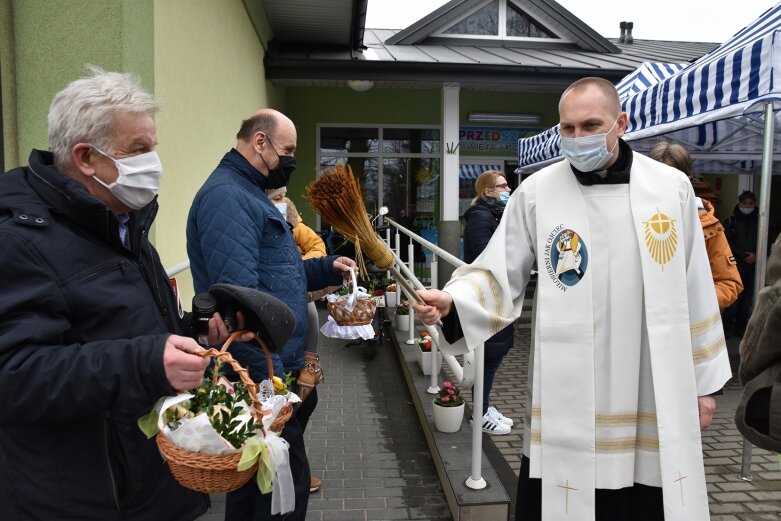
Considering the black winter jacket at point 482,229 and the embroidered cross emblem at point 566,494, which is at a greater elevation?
the black winter jacket at point 482,229

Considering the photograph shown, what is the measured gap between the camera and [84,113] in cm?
151

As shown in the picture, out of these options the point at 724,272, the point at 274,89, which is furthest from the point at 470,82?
the point at 724,272

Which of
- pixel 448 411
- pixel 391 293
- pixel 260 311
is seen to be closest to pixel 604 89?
pixel 260 311

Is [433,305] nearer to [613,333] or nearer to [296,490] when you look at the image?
[613,333]

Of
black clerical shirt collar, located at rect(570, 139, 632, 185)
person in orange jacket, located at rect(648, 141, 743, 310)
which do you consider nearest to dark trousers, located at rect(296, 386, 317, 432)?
black clerical shirt collar, located at rect(570, 139, 632, 185)

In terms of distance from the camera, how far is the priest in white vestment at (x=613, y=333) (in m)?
2.00

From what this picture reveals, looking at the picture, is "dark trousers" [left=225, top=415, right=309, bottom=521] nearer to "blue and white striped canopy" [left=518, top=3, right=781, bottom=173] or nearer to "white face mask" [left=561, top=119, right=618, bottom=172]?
"white face mask" [left=561, top=119, right=618, bottom=172]

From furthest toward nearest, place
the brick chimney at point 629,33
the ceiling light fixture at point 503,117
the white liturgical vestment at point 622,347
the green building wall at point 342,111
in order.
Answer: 1. the brick chimney at point 629,33
2. the ceiling light fixture at point 503,117
3. the green building wall at point 342,111
4. the white liturgical vestment at point 622,347

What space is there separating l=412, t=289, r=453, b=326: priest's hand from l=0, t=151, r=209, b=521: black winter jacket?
0.91 metres

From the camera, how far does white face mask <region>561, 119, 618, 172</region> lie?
2.07m

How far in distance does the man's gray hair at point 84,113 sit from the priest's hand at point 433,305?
1157mm

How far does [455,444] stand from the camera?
368cm

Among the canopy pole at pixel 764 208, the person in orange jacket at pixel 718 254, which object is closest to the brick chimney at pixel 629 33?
the canopy pole at pixel 764 208

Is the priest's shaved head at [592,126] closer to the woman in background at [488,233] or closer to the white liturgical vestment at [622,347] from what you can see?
the white liturgical vestment at [622,347]
